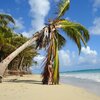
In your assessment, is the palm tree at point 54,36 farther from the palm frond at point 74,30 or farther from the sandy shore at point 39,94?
the sandy shore at point 39,94

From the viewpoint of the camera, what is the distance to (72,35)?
1906 centimetres

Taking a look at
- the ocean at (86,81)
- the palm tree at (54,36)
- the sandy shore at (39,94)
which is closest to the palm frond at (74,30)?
the palm tree at (54,36)

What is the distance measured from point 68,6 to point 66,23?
1.83 m

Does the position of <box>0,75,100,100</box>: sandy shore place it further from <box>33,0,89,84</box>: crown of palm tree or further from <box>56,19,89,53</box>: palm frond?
<box>56,19,89,53</box>: palm frond

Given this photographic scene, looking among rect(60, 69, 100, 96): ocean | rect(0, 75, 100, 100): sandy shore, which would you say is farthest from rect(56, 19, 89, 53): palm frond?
rect(0, 75, 100, 100): sandy shore

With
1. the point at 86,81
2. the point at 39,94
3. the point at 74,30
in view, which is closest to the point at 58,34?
the point at 74,30

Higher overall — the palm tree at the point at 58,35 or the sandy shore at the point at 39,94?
the palm tree at the point at 58,35

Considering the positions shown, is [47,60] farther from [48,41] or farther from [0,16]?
[0,16]

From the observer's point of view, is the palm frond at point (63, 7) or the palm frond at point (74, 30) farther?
the palm frond at point (63, 7)

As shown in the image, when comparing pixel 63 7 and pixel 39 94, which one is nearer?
pixel 39 94

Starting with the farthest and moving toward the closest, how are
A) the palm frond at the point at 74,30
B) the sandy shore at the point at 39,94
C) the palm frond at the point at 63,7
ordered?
the palm frond at the point at 63,7 → the palm frond at the point at 74,30 → the sandy shore at the point at 39,94

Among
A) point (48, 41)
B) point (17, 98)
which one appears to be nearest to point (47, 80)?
point (48, 41)

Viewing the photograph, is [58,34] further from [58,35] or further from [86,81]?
[86,81]

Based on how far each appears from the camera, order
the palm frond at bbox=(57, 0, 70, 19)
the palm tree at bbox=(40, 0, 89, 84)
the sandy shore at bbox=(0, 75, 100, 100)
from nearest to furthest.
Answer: the sandy shore at bbox=(0, 75, 100, 100), the palm tree at bbox=(40, 0, 89, 84), the palm frond at bbox=(57, 0, 70, 19)
